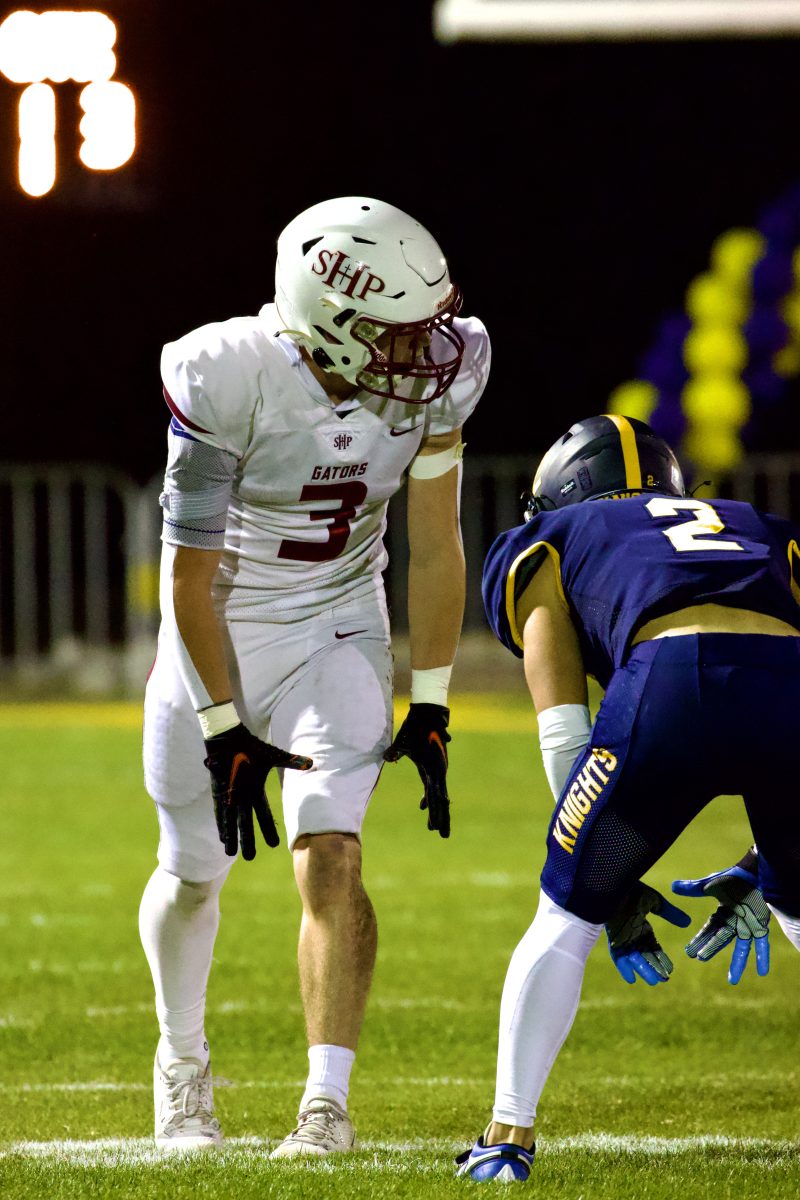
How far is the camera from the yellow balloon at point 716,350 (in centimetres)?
1388

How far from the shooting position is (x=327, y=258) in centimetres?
414

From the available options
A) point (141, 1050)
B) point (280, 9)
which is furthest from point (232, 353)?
point (280, 9)

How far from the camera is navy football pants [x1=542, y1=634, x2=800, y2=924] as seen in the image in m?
3.62

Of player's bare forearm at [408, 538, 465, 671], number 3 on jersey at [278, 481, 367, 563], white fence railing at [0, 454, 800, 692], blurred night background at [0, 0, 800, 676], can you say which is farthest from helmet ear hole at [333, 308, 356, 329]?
blurred night background at [0, 0, 800, 676]

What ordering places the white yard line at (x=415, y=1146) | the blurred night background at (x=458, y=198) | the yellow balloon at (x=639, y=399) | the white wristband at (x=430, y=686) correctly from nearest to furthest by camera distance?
the white yard line at (x=415, y=1146)
the white wristband at (x=430, y=686)
the yellow balloon at (x=639, y=399)
the blurred night background at (x=458, y=198)

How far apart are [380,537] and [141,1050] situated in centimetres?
167

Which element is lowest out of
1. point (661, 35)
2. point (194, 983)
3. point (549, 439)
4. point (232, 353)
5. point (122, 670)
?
point (122, 670)

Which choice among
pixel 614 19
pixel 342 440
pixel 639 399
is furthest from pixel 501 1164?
pixel 639 399

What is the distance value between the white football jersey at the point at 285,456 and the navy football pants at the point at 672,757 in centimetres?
84

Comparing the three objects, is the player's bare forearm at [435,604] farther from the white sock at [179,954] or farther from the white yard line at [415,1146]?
the white yard line at [415,1146]

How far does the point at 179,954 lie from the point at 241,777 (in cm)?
50

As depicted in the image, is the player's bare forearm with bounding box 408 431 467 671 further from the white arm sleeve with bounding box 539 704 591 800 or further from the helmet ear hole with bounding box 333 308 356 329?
the white arm sleeve with bounding box 539 704 591 800

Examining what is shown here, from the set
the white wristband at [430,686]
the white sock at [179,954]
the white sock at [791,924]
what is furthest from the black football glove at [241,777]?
the white sock at [791,924]

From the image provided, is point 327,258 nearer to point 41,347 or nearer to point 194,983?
point 194,983
